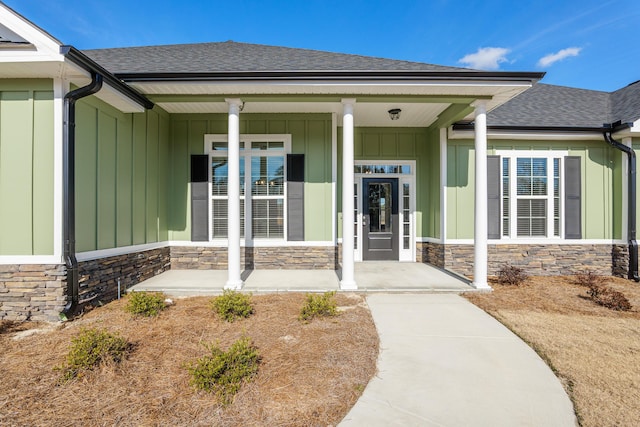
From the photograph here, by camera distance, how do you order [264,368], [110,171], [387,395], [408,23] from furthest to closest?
[408,23]
[110,171]
[264,368]
[387,395]

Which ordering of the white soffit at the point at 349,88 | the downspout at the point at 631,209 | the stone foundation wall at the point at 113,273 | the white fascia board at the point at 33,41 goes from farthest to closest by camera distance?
1. the downspout at the point at 631,209
2. the white soffit at the point at 349,88
3. the stone foundation wall at the point at 113,273
4. the white fascia board at the point at 33,41

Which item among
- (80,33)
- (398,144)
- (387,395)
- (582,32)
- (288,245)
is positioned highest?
(80,33)

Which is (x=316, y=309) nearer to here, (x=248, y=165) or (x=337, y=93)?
(x=337, y=93)

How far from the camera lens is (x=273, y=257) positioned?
5.97 meters

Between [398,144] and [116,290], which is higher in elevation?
[398,144]

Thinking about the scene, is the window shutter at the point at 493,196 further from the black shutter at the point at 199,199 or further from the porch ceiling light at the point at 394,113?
the black shutter at the point at 199,199

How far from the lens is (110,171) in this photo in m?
4.39

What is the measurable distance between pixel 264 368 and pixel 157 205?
4.30 metres

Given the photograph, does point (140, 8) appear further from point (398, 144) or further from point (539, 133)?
point (539, 133)

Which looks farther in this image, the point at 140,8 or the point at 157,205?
the point at 140,8

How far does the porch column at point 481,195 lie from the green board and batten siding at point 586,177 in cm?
136

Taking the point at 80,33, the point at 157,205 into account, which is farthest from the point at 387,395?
the point at 80,33

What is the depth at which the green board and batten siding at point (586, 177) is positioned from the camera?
6188 millimetres

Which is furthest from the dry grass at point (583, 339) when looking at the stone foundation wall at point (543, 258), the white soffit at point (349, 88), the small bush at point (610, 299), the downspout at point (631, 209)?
the white soffit at point (349, 88)
